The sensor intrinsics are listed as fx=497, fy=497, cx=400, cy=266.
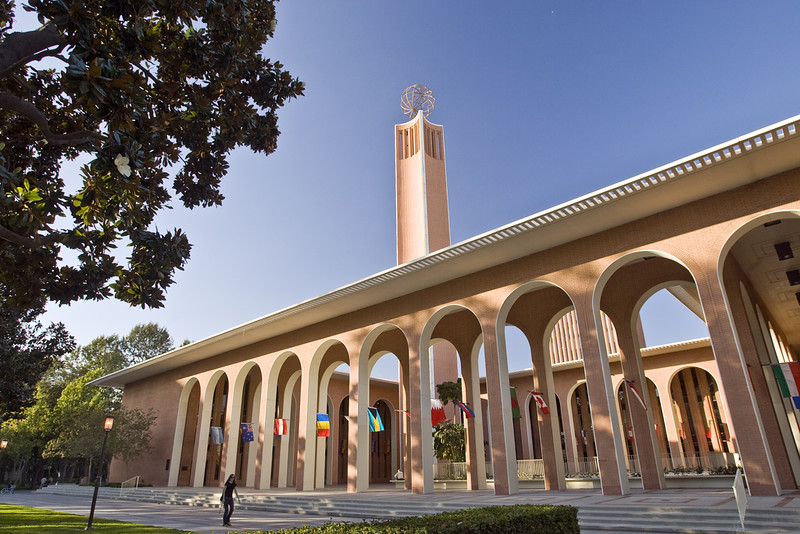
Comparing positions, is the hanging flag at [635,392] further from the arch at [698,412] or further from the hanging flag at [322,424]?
the hanging flag at [322,424]

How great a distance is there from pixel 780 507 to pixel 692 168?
5.76 m

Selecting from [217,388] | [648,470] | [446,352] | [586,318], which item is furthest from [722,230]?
[217,388]

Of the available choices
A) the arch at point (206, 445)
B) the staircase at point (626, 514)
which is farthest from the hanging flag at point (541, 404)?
the arch at point (206, 445)

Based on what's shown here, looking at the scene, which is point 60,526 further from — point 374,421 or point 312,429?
point 312,429

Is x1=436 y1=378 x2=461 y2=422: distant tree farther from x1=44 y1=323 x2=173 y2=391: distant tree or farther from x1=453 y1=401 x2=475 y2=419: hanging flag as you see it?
x1=44 y1=323 x2=173 y2=391: distant tree

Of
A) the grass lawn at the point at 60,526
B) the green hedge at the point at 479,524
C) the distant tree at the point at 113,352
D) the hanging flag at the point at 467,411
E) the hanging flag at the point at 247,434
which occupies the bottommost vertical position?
the grass lawn at the point at 60,526

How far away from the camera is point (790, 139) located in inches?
339

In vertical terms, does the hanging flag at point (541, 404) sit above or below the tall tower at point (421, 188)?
below

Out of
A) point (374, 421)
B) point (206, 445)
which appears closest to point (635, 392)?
point (374, 421)

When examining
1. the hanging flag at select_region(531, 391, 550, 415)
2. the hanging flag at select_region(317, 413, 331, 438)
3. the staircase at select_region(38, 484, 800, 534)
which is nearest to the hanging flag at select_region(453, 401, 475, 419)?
the hanging flag at select_region(531, 391, 550, 415)

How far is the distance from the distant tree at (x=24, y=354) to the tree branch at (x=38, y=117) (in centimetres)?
1118

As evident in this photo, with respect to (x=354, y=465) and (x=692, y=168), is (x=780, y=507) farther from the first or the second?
(x=354, y=465)

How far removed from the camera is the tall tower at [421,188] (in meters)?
30.4

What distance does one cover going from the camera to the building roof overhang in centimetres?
898
